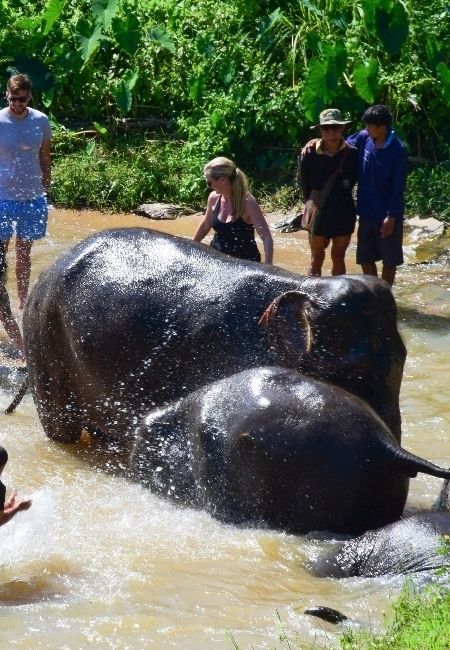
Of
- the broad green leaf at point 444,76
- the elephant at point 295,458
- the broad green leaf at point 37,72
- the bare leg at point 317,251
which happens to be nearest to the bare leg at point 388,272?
the bare leg at point 317,251

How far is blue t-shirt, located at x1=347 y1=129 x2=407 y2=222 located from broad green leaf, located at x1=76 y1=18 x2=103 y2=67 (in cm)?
506

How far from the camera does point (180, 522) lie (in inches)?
211

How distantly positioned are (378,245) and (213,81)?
4628 millimetres

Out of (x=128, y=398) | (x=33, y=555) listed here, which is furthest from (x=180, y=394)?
(x=33, y=555)

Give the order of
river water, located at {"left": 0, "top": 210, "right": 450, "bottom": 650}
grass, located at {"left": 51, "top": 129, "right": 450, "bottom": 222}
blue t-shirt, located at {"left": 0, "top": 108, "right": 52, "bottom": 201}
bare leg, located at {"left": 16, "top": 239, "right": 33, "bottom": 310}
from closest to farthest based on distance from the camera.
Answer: river water, located at {"left": 0, "top": 210, "right": 450, "bottom": 650} < blue t-shirt, located at {"left": 0, "top": 108, "right": 52, "bottom": 201} < bare leg, located at {"left": 16, "top": 239, "right": 33, "bottom": 310} < grass, located at {"left": 51, "top": 129, "right": 450, "bottom": 222}

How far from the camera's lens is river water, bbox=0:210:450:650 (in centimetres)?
445

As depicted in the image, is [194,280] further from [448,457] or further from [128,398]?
[448,457]

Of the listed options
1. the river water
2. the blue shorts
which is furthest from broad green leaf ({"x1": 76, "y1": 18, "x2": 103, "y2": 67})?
the river water

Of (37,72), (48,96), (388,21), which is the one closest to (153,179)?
(48,96)

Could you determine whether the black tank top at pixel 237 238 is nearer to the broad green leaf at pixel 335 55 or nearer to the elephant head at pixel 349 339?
the elephant head at pixel 349 339

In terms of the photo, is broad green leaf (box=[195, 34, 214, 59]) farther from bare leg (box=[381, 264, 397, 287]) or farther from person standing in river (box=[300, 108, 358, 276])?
bare leg (box=[381, 264, 397, 287])

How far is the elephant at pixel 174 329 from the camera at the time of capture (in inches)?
217

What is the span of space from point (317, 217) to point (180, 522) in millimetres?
4241

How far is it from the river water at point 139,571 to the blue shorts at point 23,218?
1.86m
